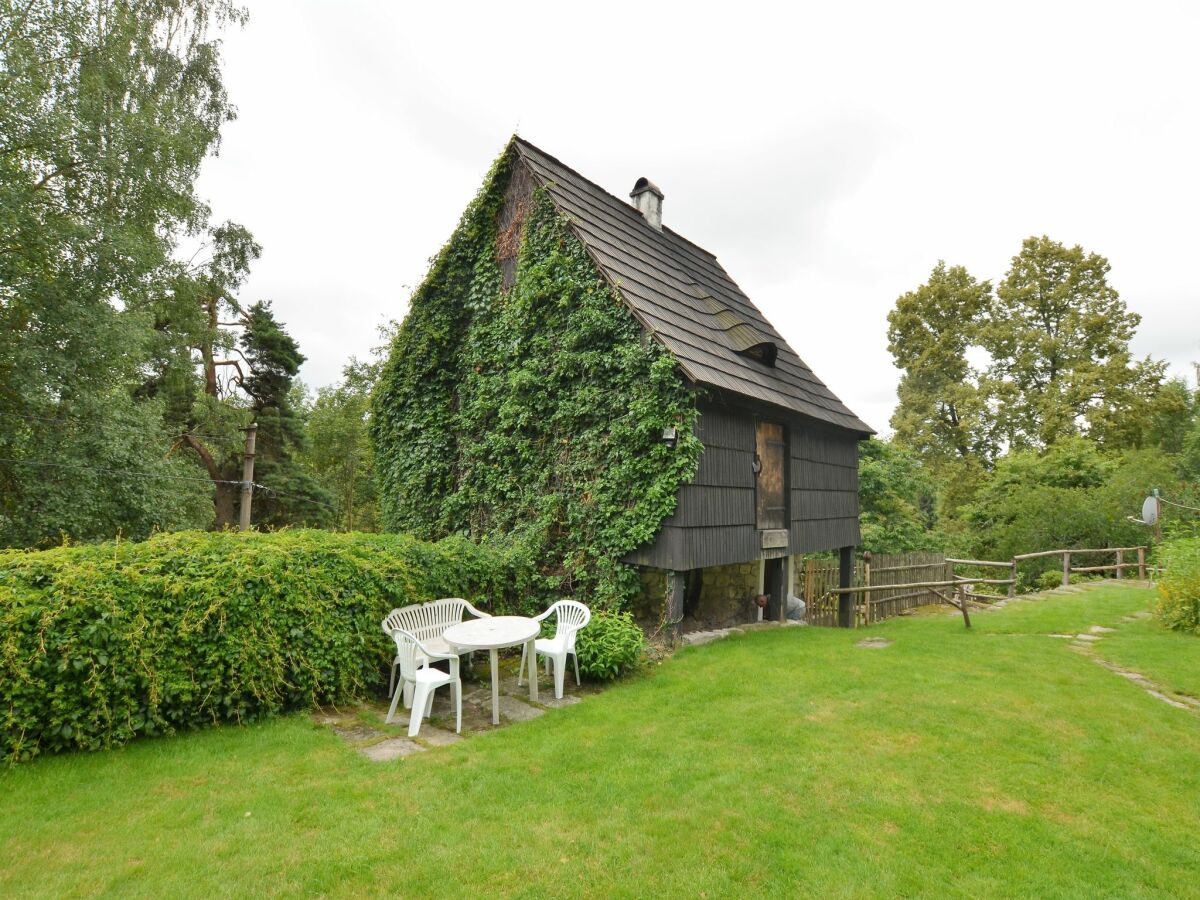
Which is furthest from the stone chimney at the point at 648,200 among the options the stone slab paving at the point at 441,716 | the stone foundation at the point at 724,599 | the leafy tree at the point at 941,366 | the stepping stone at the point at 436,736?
the leafy tree at the point at 941,366

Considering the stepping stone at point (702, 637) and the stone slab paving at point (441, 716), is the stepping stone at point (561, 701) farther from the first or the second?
the stepping stone at point (702, 637)

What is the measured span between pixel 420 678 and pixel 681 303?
716 cm

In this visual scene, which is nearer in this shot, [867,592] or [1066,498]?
[867,592]

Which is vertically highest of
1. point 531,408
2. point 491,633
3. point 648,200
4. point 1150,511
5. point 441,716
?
point 648,200

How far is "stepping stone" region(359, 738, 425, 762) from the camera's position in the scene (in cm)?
442

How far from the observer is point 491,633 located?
5480mm

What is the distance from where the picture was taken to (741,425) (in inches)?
348

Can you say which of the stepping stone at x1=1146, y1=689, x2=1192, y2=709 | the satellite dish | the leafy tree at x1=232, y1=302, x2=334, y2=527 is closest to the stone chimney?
the stepping stone at x1=1146, y1=689, x2=1192, y2=709

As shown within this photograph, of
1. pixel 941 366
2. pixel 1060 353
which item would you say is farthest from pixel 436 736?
pixel 1060 353

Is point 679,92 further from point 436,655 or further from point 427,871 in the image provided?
point 427,871

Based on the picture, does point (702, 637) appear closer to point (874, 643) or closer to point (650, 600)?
point (650, 600)

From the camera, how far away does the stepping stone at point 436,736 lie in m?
4.74

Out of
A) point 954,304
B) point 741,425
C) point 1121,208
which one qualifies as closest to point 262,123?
point 741,425

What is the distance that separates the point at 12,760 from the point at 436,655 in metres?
2.90
